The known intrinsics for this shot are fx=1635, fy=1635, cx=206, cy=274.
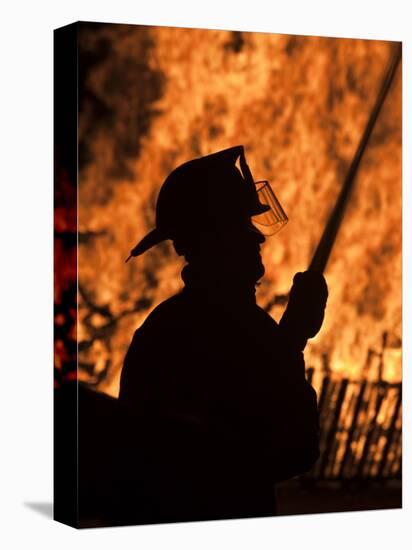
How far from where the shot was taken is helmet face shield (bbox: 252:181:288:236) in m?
8.05

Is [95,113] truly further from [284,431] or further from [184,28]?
[284,431]

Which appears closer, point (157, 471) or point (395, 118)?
point (157, 471)

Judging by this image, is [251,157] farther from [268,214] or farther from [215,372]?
[215,372]

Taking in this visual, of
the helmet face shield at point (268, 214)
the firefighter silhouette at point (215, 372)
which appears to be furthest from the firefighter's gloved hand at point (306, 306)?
the helmet face shield at point (268, 214)

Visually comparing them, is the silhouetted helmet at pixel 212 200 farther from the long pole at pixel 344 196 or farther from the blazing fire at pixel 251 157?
the long pole at pixel 344 196

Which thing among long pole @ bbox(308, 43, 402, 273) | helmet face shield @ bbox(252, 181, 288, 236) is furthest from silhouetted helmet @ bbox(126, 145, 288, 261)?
long pole @ bbox(308, 43, 402, 273)

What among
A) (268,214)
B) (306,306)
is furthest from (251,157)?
(306,306)

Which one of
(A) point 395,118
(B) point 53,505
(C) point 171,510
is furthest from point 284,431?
(A) point 395,118

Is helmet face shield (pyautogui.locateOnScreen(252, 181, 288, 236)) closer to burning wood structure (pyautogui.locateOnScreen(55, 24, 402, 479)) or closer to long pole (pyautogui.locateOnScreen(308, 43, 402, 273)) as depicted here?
burning wood structure (pyautogui.locateOnScreen(55, 24, 402, 479))

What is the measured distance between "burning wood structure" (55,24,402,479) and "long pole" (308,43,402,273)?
0.11 ft

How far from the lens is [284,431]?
807cm

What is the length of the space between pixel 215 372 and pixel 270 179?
39.2 inches

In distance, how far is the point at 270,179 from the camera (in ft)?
26.5

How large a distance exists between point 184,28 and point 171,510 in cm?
232
